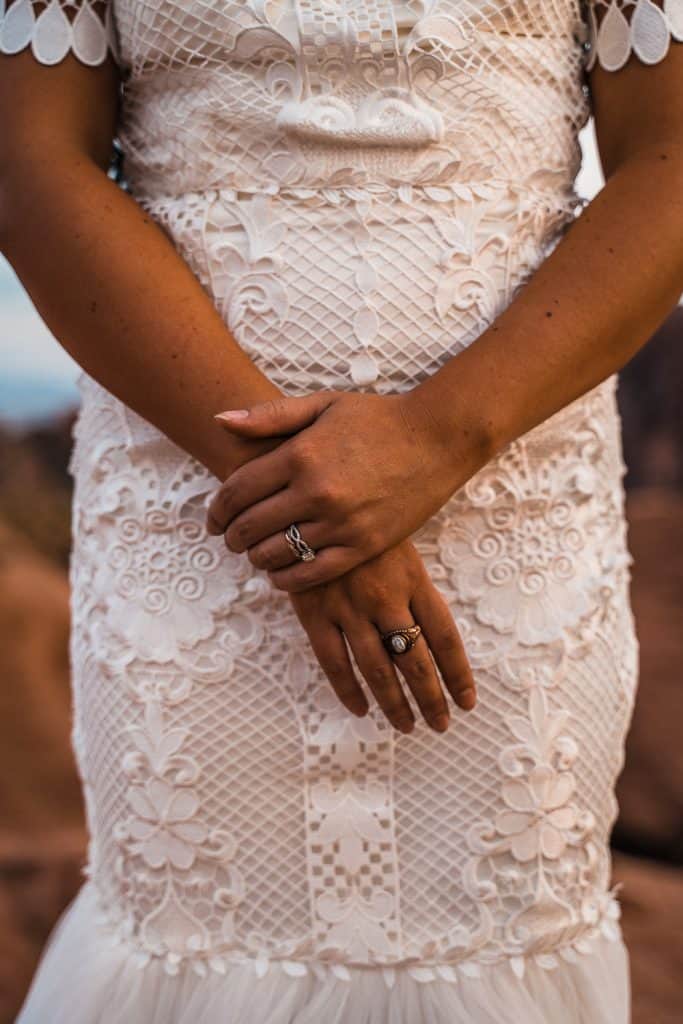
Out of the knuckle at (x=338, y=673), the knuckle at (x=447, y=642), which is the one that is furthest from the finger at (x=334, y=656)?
the knuckle at (x=447, y=642)

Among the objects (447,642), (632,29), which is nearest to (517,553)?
(447,642)

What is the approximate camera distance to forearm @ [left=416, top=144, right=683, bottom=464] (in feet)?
4.03

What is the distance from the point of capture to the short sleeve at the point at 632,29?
1361 millimetres

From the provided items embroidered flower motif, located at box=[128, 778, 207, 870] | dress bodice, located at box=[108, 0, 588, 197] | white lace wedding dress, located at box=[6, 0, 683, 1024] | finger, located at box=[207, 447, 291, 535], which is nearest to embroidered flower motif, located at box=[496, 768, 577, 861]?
white lace wedding dress, located at box=[6, 0, 683, 1024]

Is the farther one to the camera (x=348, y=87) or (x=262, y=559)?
(x=348, y=87)

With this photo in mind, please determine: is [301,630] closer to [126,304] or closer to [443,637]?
[443,637]

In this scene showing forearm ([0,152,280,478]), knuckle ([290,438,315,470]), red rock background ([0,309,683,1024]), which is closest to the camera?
knuckle ([290,438,315,470])

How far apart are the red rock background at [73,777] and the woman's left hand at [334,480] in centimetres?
192

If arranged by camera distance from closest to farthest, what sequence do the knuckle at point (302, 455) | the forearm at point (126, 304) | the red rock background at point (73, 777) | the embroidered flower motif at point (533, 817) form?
the knuckle at point (302, 455)
the forearm at point (126, 304)
the embroidered flower motif at point (533, 817)
the red rock background at point (73, 777)

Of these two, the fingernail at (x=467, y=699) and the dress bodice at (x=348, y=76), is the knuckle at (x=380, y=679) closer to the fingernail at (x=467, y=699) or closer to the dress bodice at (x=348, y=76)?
the fingernail at (x=467, y=699)

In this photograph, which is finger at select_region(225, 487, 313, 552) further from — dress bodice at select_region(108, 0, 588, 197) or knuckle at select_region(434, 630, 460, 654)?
dress bodice at select_region(108, 0, 588, 197)

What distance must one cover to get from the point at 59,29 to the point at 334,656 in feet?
2.78

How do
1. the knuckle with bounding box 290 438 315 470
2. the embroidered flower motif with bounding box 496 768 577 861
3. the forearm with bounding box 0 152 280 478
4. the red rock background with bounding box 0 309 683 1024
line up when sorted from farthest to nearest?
the red rock background with bounding box 0 309 683 1024, the embroidered flower motif with bounding box 496 768 577 861, the forearm with bounding box 0 152 280 478, the knuckle with bounding box 290 438 315 470

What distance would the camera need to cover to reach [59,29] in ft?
4.53
